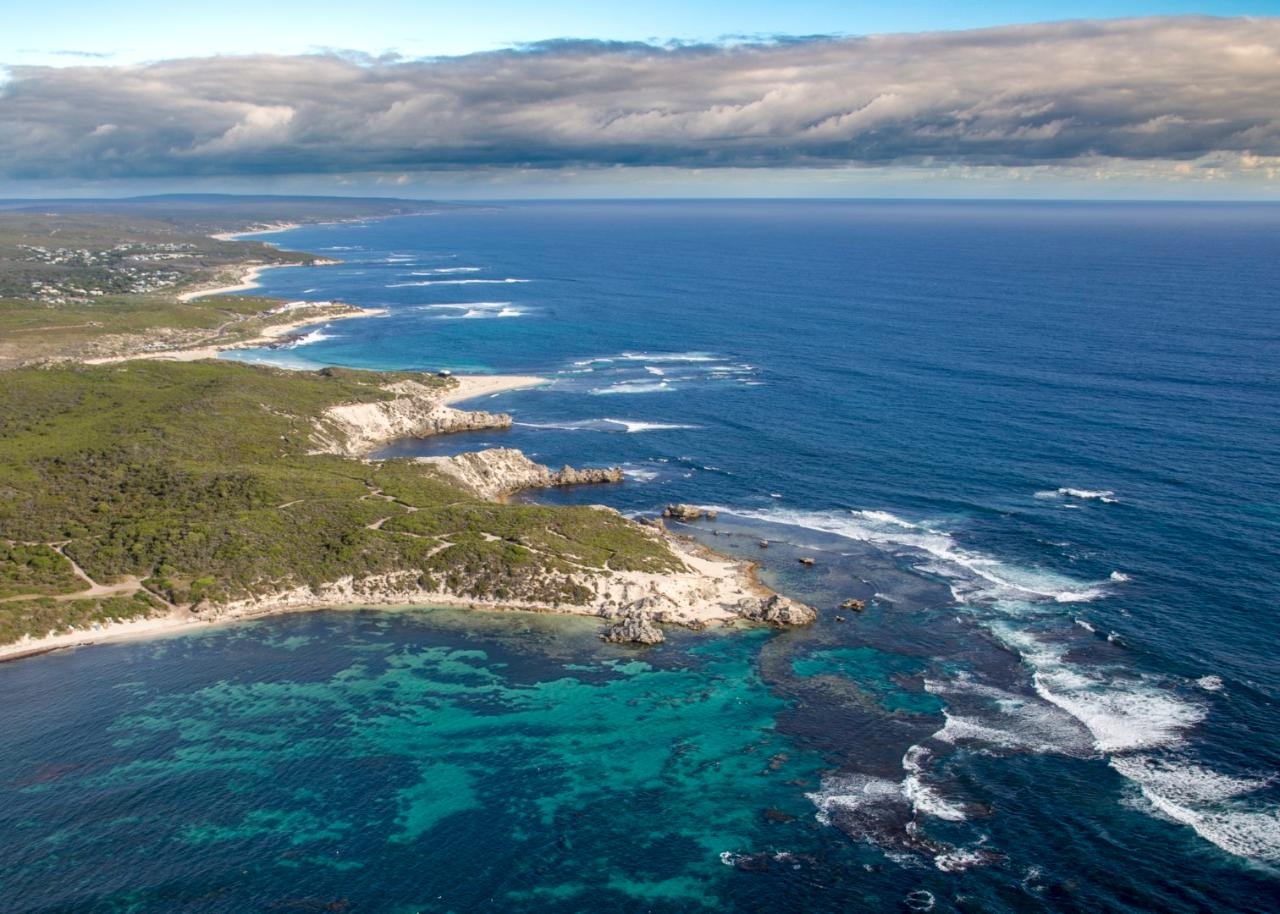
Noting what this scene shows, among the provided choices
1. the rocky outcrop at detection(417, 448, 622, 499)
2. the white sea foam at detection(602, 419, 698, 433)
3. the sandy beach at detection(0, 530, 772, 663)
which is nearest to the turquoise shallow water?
the sandy beach at detection(0, 530, 772, 663)

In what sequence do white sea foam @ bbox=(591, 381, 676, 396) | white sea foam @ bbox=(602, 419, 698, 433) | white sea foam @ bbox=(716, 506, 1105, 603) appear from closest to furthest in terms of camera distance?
1. white sea foam @ bbox=(716, 506, 1105, 603)
2. white sea foam @ bbox=(602, 419, 698, 433)
3. white sea foam @ bbox=(591, 381, 676, 396)

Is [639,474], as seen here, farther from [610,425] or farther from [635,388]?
[635,388]

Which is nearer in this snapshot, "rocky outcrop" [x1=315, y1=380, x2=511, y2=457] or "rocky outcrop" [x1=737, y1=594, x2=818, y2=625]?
"rocky outcrop" [x1=737, y1=594, x2=818, y2=625]

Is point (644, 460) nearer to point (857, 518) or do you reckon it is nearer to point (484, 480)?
point (484, 480)

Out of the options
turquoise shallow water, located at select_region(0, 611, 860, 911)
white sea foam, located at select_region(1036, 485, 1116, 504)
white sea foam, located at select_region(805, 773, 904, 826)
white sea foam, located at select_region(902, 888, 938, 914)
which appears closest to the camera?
white sea foam, located at select_region(902, 888, 938, 914)

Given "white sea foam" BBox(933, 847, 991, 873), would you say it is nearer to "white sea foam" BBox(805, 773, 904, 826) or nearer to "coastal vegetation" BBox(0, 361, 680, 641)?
"white sea foam" BBox(805, 773, 904, 826)

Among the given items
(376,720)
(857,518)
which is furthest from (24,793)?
(857,518)

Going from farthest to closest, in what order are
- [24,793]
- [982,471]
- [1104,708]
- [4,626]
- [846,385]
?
[846,385] < [982,471] < [4,626] < [1104,708] < [24,793]
